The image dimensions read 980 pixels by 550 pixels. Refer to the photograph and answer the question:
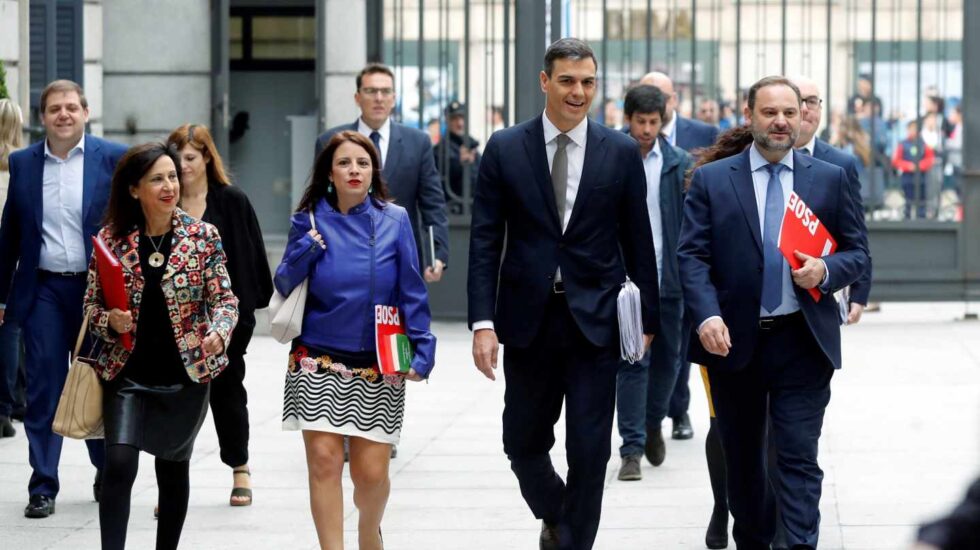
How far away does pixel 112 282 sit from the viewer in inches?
234

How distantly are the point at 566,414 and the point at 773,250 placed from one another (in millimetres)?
910

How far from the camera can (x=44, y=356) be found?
7.46m

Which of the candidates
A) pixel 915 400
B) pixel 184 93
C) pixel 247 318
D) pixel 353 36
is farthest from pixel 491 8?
pixel 247 318

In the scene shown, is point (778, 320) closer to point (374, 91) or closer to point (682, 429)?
point (374, 91)

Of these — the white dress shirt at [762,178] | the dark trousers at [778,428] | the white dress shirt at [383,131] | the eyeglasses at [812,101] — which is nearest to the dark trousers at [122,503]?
the dark trousers at [778,428]

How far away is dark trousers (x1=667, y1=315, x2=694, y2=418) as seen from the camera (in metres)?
8.88

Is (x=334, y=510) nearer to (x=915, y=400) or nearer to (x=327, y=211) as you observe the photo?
(x=327, y=211)

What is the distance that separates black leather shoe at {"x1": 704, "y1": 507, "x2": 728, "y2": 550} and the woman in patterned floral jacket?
2.06m

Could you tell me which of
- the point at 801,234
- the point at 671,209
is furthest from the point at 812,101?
the point at 801,234

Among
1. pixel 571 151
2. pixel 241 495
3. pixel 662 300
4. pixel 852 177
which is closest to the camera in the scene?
pixel 571 151

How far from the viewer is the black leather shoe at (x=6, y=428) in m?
9.65

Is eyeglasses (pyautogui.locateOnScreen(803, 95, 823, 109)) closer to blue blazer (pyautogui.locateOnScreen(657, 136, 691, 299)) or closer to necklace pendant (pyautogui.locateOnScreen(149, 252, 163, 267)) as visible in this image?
blue blazer (pyautogui.locateOnScreen(657, 136, 691, 299))

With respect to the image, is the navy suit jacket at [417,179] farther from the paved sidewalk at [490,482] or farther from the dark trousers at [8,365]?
the dark trousers at [8,365]

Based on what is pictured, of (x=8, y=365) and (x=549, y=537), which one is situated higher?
(x=8, y=365)
